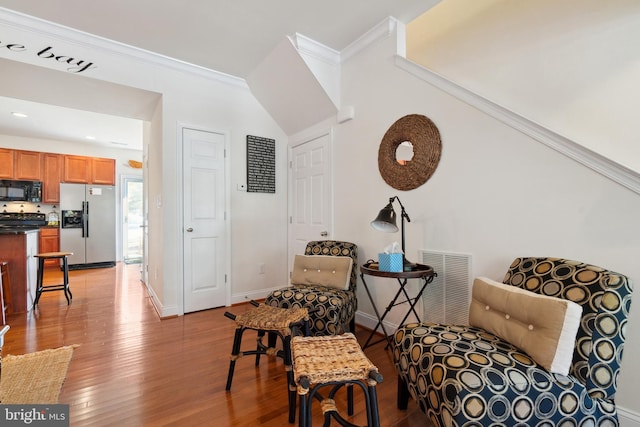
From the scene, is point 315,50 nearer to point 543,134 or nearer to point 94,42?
point 94,42

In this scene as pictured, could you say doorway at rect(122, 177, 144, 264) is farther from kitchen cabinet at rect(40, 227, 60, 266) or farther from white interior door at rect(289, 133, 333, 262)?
white interior door at rect(289, 133, 333, 262)

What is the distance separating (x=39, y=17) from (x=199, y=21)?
1.33m

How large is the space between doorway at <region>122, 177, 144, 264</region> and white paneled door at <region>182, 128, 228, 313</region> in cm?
458

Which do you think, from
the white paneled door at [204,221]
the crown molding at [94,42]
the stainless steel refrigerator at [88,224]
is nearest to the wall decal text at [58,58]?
the crown molding at [94,42]

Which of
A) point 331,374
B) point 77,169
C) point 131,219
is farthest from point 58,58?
point 131,219

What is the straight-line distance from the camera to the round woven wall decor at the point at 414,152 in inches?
92.1

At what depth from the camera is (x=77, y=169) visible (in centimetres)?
636

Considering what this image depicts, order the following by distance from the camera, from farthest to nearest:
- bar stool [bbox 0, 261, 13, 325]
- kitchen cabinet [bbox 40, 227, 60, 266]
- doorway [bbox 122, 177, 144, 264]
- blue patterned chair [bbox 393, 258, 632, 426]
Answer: doorway [bbox 122, 177, 144, 264] < kitchen cabinet [bbox 40, 227, 60, 266] < bar stool [bbox 0, 261, 13, 325] < blue patterned chair [bbox 393, 258, 632, 426]

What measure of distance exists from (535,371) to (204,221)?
3.24 metres

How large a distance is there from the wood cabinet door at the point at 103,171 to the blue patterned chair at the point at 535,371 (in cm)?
742

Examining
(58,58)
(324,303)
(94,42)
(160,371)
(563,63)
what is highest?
(94,42)

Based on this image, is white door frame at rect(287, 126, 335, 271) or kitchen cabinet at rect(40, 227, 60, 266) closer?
white door frame at rect(287, 126, 335, 271)

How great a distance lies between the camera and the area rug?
1756mm

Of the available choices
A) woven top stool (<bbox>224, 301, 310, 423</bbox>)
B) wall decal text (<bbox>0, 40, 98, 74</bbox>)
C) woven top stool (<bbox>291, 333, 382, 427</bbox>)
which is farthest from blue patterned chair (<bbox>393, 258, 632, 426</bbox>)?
wall decal text (<bbox>0, 40, 98, 74</bbox>)
